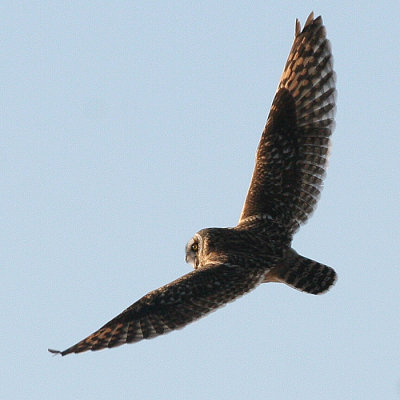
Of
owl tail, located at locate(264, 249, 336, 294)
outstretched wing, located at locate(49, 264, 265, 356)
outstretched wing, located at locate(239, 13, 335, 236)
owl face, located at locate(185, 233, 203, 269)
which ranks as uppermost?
outstretched wing, located at locate(239, 13, 335, 236)

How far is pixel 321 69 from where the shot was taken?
18.8 m

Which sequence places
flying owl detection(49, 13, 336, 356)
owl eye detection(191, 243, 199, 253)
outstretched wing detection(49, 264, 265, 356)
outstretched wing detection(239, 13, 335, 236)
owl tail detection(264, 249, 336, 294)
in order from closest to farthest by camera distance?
outstretched wing detection(49, 264, 265, 356) → flying owl detection(49, 13, 336, 356) → owl tail detection(264, 249, 336, 294) → owl eye detection(191, 243, 199, 253) → outstretched wing detection(239, 13, 335, 236)

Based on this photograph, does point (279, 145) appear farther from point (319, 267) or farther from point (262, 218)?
point (319, 267)

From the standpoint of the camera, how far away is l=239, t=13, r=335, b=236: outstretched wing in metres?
18.1

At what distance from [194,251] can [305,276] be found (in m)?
2.21

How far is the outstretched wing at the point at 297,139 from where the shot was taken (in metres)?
18.1

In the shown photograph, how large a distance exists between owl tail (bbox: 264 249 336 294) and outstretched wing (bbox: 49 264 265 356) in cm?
66

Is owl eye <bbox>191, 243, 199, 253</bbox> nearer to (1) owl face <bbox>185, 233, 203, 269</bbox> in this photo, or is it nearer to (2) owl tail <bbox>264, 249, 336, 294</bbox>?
(1) owl face <bbox>185, 233, 203, 269</bbox>

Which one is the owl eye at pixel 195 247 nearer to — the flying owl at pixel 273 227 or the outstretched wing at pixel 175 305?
the flying owl at pixel 273 227

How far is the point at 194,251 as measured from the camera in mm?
18016

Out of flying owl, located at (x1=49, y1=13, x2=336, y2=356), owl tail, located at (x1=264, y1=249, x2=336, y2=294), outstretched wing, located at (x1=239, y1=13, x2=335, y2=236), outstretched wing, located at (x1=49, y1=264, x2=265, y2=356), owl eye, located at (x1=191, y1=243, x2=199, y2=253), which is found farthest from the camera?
outstretched wing, located at (x1=239, y1=13, x2=335, y2=236)

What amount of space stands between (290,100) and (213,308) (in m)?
5.06

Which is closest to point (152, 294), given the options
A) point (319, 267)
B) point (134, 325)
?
point (134, 325)

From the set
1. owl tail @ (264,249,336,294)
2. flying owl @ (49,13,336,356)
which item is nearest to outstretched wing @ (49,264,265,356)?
flying owl @ (49,13,336,356)
